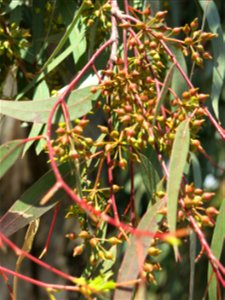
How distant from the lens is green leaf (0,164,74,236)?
1.06 metres

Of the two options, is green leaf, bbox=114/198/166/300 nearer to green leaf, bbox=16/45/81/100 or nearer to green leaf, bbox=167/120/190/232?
green leaf, bbox=167/120/190/232

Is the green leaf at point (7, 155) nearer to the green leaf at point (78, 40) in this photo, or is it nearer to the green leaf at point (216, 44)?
the green leaf at point (78, 40)

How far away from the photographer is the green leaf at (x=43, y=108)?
1.03 metres

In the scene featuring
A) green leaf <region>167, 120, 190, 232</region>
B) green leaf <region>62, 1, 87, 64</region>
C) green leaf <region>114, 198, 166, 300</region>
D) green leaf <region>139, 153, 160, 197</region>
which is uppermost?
green leaf <region>62, 1, 87, 64</region>

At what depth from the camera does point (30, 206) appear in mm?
1081

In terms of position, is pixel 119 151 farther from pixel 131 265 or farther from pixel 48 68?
pixel 48 68

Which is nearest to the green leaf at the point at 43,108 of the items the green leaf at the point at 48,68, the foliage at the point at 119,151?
the foliage at the point at 119,151

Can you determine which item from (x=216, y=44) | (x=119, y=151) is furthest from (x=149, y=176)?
(x=216, y=44)

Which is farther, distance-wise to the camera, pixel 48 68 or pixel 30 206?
pixel 48 68

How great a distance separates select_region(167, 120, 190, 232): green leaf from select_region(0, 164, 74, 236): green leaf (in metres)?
0.19

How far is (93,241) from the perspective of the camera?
98cm

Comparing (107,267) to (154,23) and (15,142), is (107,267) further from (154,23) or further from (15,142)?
(154,23)

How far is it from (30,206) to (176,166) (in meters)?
0.25

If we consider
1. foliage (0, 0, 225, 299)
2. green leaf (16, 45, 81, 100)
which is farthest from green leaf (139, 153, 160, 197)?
green leaf (16, 45, 81, 100)
